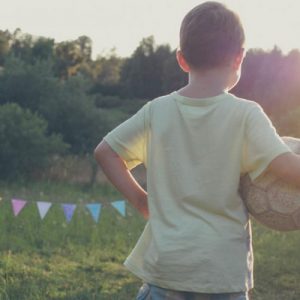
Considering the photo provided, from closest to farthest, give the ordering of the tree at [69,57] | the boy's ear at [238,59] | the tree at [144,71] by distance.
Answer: the boy's ear at [238,59] → the tree at [144,71] → the tree at [69,57]

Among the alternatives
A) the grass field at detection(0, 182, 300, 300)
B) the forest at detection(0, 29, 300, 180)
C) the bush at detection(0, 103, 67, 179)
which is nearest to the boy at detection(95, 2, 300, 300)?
the grass field at detection(0, 182, 300, 300)

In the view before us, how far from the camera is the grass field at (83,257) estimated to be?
575 cm

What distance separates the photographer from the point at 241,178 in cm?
240

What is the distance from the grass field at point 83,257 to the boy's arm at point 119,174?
274cm

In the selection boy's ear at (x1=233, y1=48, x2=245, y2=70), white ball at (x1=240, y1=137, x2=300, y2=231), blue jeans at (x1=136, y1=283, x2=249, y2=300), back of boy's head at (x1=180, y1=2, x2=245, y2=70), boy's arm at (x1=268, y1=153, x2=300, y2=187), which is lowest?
blue jeans at (x1=136, y1=283, x2=249, y2=300)

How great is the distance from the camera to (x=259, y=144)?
89.1 inches

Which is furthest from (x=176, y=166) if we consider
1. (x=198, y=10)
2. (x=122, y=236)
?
(x=122, y=236)

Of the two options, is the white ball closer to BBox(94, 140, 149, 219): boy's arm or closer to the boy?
the boy

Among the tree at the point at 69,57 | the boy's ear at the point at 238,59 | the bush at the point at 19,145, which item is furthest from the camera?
the tree at the point at 69,57

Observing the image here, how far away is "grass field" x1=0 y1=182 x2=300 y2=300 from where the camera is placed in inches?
Answer: 227

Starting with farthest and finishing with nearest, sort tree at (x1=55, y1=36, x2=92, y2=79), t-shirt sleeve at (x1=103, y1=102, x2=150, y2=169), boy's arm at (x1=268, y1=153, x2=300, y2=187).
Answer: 1. tree at (x1=55, y1=36, x2=92, y2=79)
2. t-shirt sleeve at (x1=103, y1=102, x2=150, y2=169)
3. boy's arm at (x1=268, y1=153, x2=300, y2=187)

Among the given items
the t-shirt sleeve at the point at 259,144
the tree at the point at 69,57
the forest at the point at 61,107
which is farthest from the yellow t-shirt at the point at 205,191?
the tree at the point at 69,57

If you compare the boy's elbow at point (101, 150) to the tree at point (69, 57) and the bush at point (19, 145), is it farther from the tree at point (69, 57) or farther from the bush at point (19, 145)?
the tree at point (69, 57)

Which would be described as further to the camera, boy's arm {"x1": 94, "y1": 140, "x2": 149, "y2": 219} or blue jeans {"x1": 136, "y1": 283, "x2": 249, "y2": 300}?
boy's arm {"x1": 94, "y1": 140, "x2": 149, "y2": 219}
